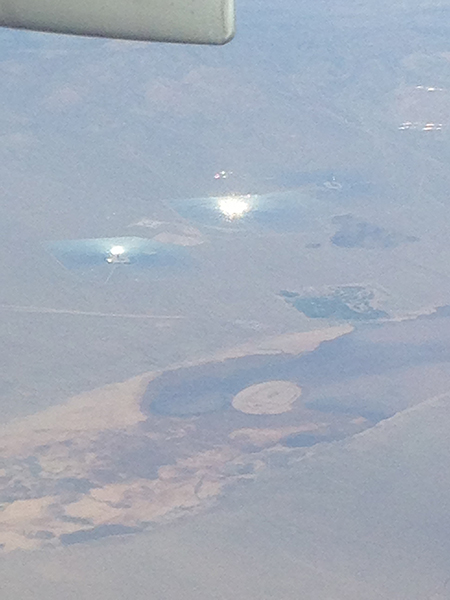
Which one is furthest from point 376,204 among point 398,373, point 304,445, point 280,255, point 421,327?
point 304,445

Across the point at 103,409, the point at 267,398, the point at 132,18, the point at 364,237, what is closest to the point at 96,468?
the point at 103,409

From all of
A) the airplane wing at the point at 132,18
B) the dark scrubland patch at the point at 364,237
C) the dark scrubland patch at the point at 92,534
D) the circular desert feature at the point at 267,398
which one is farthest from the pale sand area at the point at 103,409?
the airplane wing at the point at 132,18

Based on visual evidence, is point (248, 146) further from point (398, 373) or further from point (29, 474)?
point (29, 474)

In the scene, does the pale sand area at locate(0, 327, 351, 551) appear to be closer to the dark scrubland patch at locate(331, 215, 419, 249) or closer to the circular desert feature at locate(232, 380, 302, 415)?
the circular desert feature at locate(232, 380, 302, 415)

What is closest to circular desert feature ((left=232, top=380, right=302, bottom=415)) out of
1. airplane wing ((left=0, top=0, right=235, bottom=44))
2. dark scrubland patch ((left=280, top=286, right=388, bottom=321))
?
dark scrubland patch ((left=280, top=286, right=388, bottom=321))

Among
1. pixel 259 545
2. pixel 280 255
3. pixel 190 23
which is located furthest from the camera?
pixel 280 255

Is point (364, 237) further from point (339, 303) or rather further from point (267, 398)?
point (267, 398)
